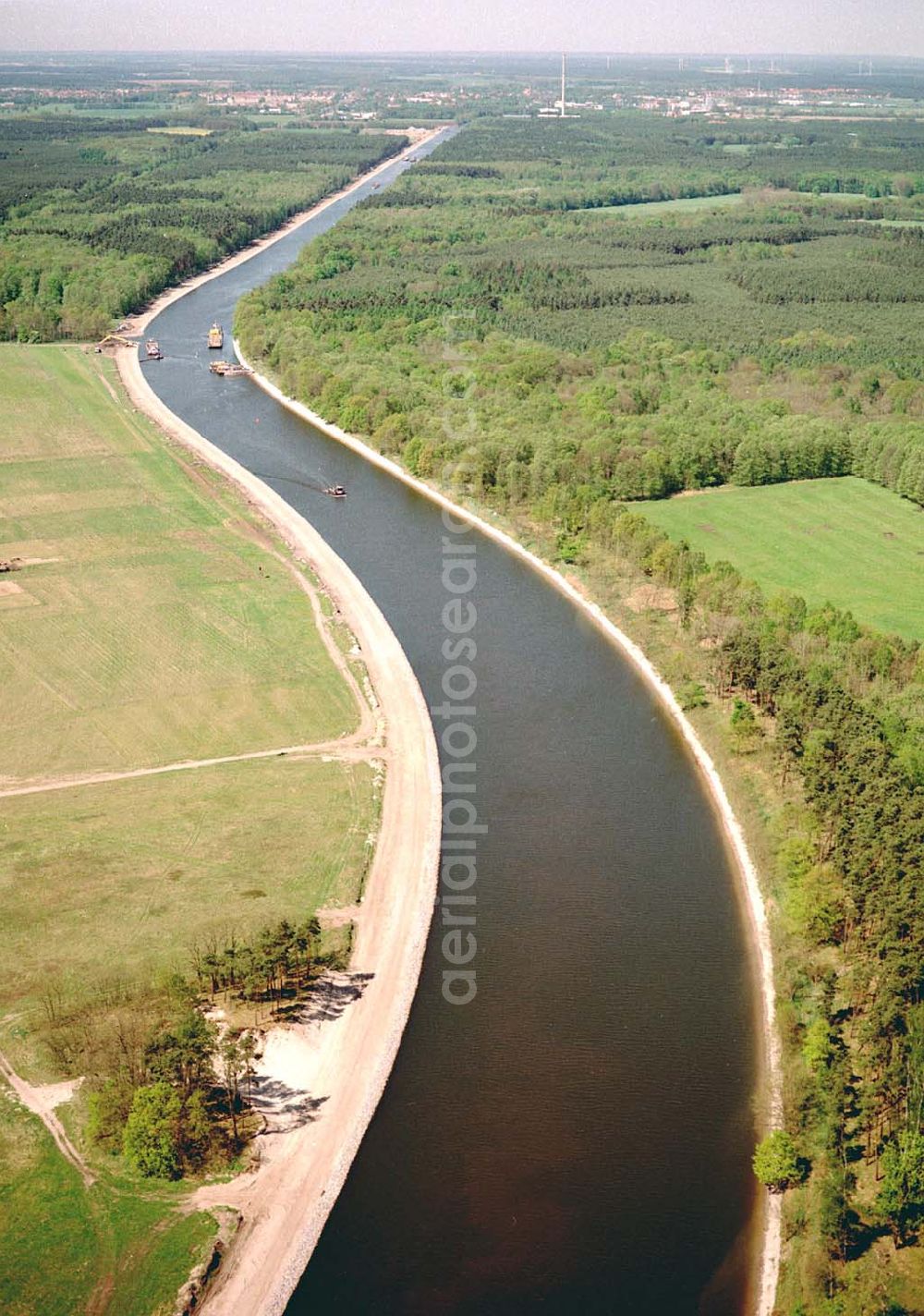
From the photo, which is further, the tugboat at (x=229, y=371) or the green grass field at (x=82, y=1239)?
the tugboat at (x=229, y=371)

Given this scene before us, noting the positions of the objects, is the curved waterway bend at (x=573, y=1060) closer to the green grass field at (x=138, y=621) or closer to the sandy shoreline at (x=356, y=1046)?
the sandy shoreline at (x=356, y=1046)

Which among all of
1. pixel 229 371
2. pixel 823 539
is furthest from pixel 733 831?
pixel 229 371

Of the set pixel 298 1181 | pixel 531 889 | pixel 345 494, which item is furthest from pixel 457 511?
pixel 298 1181

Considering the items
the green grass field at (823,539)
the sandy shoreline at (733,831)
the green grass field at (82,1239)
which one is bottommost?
the green grass field at (82,1239)

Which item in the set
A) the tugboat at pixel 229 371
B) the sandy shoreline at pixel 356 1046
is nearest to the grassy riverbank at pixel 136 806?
the sandy shoreline at pixel 356 1046

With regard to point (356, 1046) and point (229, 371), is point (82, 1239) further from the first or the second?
point (229, 371)

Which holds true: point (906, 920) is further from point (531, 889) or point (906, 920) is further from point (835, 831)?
point (531, 889)

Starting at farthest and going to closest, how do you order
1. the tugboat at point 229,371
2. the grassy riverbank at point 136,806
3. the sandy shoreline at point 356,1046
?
the tugboat at point 229,371 < the grassy riverbank at point 136,806 < the sandy shoreline at point 356,1046

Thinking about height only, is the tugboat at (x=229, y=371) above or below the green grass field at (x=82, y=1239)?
above
